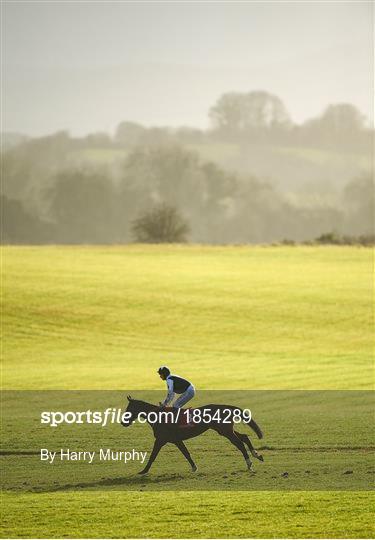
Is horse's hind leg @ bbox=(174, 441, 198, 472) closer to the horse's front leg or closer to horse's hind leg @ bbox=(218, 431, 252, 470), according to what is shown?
the horse's front leg

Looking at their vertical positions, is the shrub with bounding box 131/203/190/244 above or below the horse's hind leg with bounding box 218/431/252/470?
above

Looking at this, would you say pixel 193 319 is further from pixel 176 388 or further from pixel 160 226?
pixel 176 388

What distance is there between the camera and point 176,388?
8125 millimetres

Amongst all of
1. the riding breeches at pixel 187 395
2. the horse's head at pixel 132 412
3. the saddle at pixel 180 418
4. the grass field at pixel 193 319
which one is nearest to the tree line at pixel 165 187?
the grass field at pixel 193 319

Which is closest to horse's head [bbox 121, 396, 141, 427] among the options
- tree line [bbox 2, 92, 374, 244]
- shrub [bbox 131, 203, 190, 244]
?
tree line [bbox 2, 92, 374, 244]

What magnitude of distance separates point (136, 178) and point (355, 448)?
9.78 m

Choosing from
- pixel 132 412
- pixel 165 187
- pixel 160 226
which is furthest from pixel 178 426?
pixel 160 226

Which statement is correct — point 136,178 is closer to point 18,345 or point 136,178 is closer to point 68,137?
point 68,137

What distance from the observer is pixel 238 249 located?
2197 cm

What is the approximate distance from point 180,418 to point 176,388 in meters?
0.33

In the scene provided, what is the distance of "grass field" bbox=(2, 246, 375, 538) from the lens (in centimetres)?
1656

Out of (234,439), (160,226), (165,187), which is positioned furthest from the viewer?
(160,226)

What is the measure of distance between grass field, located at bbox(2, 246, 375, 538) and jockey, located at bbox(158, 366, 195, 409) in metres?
2.30

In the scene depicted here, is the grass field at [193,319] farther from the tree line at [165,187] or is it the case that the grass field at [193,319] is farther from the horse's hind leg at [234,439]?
the horse's hind leg at [234,439]
